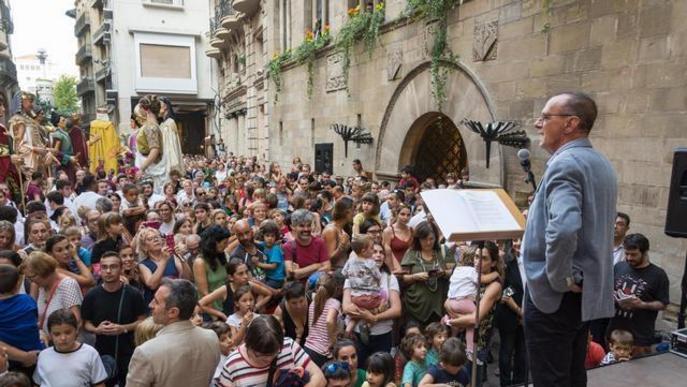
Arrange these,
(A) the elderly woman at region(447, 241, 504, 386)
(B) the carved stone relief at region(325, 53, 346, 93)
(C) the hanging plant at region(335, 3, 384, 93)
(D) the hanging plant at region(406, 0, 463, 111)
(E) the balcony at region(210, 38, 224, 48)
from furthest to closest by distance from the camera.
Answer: (E) the balcony at region(210, 38, 224, 48) → (B) the carved stone relief at region(325, 53, 346, 93) → (C) the hanging plant at region(335, 3, 384, 93) → (D) the hanging plant at region(406, 0, 463, 111) → (A) the elderly woman at region(447, 241, 504, 386)

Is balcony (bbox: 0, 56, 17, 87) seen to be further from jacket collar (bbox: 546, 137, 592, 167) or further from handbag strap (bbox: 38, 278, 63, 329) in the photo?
jacket collar (bbox: 546, 137, 592, 167)

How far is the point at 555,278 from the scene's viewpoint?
212cm

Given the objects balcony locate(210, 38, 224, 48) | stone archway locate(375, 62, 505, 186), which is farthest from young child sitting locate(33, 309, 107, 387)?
balcony locate(210, 38, 224, 48)

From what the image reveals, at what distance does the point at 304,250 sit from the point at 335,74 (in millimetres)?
8884

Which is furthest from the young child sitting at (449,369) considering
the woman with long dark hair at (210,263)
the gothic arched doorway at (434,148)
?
the gothic arched doorway at (434,148)

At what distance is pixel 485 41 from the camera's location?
25.7 feet

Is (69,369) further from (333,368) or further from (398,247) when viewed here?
(398,247)

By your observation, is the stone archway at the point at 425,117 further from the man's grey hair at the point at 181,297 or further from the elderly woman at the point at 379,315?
the man's grey hair at the point at 181,297

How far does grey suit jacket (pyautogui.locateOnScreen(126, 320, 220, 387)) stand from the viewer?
7.85 ft

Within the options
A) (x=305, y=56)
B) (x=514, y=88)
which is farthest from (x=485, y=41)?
(x=305, y=56)

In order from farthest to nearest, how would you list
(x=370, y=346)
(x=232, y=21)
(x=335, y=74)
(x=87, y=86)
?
(x=87, y=86) < (x=232, y=21) < (x=335, y=74) < (x=370, y=346)

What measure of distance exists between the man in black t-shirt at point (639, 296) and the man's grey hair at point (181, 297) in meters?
3.79

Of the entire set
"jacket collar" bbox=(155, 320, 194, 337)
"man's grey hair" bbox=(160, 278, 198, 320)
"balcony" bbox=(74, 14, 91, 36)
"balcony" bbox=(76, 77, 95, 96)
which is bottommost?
"jacket collar" bbox=(155, 320, 194, 337)

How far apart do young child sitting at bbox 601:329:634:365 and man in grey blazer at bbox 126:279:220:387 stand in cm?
334
